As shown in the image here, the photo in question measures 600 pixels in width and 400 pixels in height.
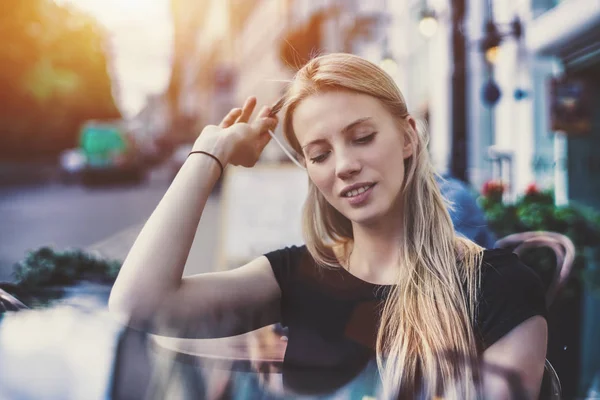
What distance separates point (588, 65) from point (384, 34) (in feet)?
14.9

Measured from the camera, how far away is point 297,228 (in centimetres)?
425

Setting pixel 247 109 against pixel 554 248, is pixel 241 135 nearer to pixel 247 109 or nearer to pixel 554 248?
pixel 247 109

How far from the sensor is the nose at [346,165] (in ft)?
3.93

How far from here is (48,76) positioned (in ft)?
30.9

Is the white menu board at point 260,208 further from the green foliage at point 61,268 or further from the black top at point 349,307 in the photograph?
the black top at point 349,307

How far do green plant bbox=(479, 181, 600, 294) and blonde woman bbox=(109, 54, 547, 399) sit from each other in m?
1.70

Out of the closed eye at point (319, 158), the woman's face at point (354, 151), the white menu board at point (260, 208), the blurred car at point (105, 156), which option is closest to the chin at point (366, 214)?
the woman's face at point (354, 151)

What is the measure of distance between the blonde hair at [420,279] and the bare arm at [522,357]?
3 cm

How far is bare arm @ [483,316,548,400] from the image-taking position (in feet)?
3.39

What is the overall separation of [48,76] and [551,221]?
26.9 ft

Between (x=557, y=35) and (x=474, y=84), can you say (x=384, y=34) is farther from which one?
(x=557, y=35)

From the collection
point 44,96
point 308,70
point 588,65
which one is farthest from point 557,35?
point 44,96

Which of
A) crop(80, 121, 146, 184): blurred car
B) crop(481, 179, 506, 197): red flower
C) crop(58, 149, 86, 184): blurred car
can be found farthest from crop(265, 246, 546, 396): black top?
crop(58, 149, 86, 184): blurred car

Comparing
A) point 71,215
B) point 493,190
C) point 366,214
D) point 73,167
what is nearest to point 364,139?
point 366,214
